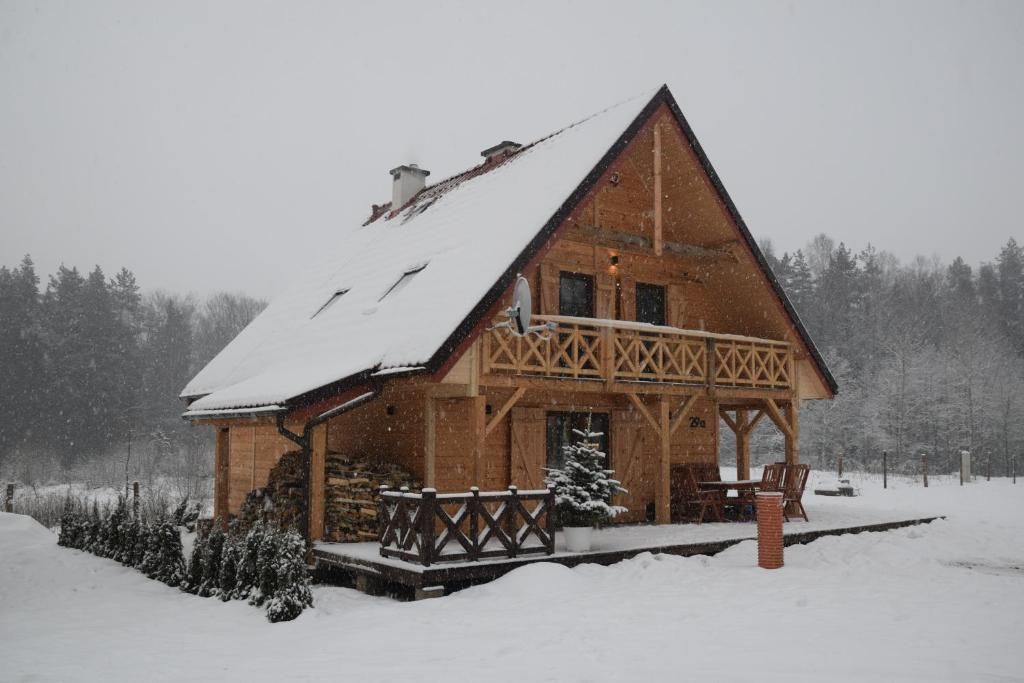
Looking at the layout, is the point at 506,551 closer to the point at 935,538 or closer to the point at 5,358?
the point at 935,538

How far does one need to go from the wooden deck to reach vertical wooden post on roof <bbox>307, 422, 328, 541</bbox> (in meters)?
0.43

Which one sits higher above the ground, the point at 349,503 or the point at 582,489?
the point at 582,489

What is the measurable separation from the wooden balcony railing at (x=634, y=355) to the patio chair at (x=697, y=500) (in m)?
1.74

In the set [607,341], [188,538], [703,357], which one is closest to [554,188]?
[607,341]

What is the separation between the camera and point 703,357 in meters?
15.1

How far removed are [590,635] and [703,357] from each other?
810 centimetres

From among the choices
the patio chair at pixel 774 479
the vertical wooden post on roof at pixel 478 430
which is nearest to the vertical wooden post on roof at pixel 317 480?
the vertical wooden post on roof at pixel 478 430

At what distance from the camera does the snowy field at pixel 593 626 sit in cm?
681

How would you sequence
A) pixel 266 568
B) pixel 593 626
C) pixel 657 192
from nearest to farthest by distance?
pixel 593 626
pixel 266 568
pixel 657 192

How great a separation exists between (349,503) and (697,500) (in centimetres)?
587

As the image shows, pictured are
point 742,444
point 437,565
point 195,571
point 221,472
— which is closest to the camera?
point 437,565

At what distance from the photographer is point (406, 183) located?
71.5 ft

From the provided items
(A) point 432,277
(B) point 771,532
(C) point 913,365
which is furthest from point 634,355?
(C) point 913,365

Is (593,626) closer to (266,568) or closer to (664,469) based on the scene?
(266,568)
